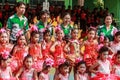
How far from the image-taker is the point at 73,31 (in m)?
9.20

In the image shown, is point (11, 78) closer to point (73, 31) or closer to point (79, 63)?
point (79, 63)

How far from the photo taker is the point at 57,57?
A: 9.02 meters

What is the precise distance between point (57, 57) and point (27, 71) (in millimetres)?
1509

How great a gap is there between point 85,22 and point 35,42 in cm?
467

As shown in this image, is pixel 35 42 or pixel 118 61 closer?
pixel 118 61

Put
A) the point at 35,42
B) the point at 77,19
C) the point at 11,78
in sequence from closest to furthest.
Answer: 1. the point at 11,78
2. the point at 35,42
3. the point at 77,19

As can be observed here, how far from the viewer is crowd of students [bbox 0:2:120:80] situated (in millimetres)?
7703

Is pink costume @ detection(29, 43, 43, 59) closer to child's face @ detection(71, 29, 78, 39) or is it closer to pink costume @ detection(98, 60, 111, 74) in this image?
child's face @ detection(71, 29, 78, 39)

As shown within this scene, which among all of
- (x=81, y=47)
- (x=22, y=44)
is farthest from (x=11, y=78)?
(x=81, y=47)

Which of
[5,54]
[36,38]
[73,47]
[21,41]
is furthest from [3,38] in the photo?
[73,47]

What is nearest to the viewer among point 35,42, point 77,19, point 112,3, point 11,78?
point 11,78

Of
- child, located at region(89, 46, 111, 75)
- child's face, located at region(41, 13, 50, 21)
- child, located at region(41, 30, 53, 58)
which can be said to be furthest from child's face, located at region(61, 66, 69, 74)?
child's face, located at region(41, 13, 50, 21)

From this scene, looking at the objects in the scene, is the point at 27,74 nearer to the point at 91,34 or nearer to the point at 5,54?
the point at 5,54

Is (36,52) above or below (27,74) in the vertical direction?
above
